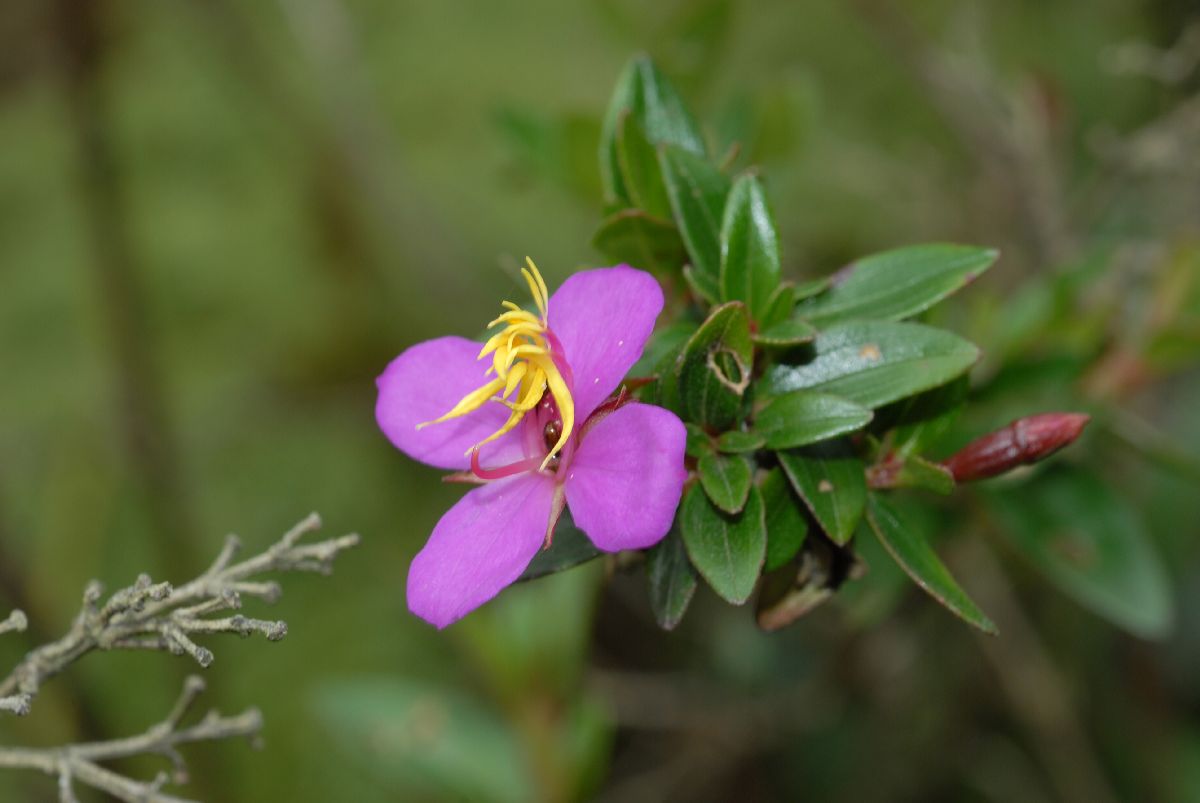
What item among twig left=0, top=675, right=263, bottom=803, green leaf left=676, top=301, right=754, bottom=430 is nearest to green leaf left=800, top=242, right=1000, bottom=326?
green leaf left=676, top=301, right=754, bottom=430

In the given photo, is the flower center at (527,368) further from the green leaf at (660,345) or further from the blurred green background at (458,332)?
the blurred green background at (458,332)

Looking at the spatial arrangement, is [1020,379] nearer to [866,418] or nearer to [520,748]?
[866,418]

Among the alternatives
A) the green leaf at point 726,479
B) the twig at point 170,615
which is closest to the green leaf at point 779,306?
the green leaf at point 726,479

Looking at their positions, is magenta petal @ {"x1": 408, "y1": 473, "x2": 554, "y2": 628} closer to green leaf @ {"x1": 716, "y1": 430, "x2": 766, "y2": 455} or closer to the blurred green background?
green leaf @ {"x1": 716, "y1": 430, "x2": 766, "y2": 455}

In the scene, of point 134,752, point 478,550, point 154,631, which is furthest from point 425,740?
point 478,550

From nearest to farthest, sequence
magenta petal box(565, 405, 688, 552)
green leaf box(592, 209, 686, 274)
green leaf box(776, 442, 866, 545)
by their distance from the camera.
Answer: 1. magenta petal box(565, 405, 688, 552)
2. green leaf box(776, 442, 866, 545)
3. green leaf box(592, 209, 686, 274)

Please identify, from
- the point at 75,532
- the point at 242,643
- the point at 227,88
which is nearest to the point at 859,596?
the point at 242,643

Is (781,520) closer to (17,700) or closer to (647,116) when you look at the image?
(647,116)

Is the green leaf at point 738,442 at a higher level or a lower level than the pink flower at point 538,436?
lower
